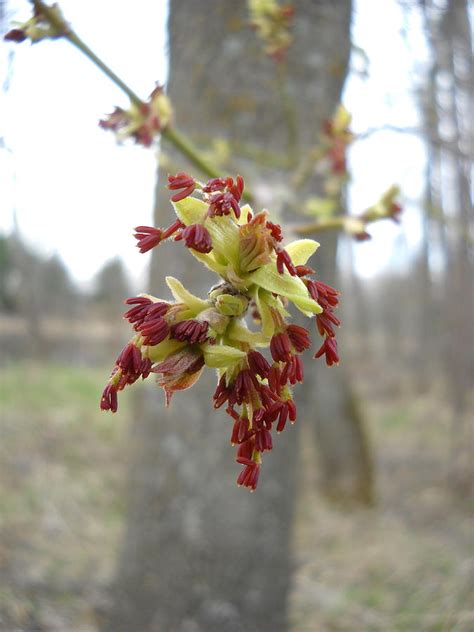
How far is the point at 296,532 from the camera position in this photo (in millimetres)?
5090

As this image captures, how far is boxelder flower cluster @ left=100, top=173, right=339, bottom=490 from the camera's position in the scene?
571 millimetres

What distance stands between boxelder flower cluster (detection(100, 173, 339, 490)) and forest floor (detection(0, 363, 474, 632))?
2.13 metres

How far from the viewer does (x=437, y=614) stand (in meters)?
2.86

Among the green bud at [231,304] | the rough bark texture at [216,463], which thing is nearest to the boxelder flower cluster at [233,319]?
the green bud at [231,304]

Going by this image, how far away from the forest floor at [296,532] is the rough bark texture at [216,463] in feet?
1.53

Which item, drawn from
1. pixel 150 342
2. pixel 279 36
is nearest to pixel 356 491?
pixel 279 36

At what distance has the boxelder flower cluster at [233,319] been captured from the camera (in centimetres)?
57

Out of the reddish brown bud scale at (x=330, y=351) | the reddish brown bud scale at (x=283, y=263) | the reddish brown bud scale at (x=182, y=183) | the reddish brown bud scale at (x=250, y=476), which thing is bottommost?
the reddish brown bud scale at (x=250, y=476)

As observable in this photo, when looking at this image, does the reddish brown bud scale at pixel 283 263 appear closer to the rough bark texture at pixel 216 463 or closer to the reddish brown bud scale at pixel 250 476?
the reddish brown bud scale at pixel 250 476

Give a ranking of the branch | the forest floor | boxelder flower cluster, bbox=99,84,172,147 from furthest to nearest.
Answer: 1. the forest floor
2. boxelder flower cluster, bbox=99,84,172,147
3. the branch

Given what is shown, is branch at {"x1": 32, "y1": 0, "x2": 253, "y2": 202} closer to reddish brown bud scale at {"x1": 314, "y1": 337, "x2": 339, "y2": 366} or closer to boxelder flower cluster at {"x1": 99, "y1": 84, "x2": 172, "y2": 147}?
boxelder flower cluster at {"x1": 99, "y1": 84, "x2": 172, "y2": 147}

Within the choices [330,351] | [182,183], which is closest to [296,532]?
[330,351]

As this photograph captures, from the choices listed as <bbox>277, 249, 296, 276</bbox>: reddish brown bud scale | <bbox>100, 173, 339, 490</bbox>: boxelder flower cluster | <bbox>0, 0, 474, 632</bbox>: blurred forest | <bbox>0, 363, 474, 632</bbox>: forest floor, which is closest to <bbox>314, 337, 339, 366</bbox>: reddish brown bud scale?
<bbox>100, 173, 339, 490</bbox>: boxelder flower cluster

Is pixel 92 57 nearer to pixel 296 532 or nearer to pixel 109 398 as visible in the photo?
pixel 109 398
